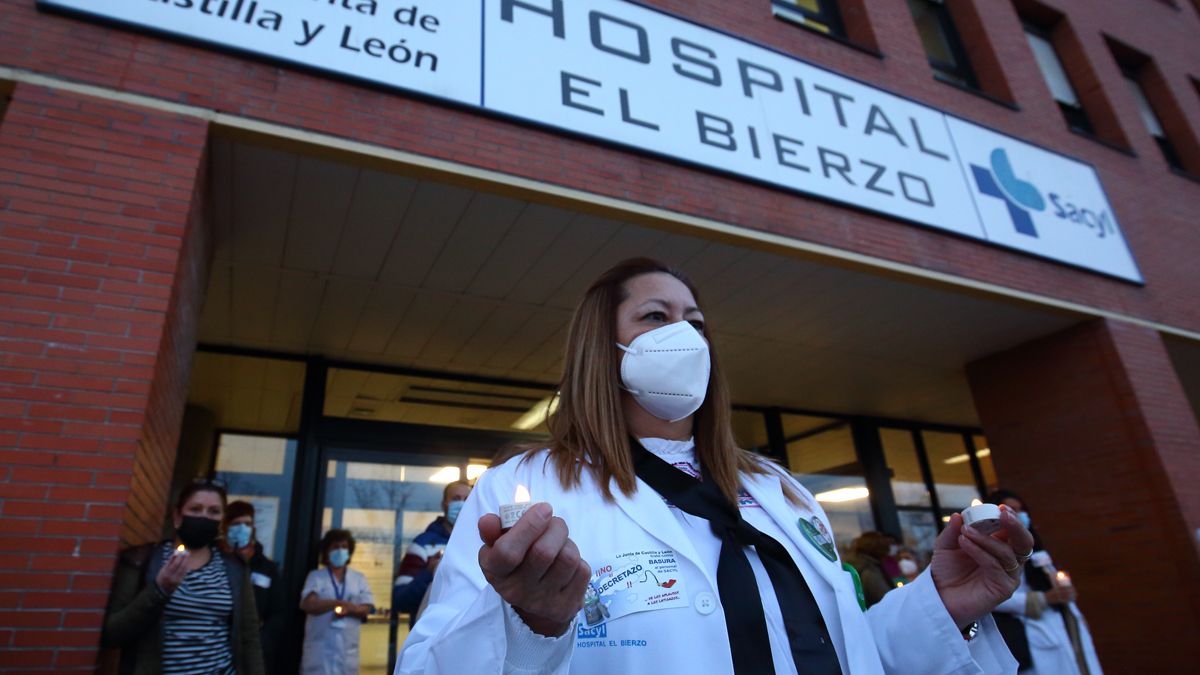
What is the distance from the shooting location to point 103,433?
3.07m

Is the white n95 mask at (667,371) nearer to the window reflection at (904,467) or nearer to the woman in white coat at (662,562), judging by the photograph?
the woman in white coat at (662,562)

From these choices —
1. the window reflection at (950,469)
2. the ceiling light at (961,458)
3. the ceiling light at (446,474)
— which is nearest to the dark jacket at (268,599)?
the ceiling light at (446,474)

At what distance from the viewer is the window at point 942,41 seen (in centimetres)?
861

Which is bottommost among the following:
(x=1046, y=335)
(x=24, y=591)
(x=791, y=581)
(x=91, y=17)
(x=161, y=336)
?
(x=791, y=581)

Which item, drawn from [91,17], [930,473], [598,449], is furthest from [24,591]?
[930,473]

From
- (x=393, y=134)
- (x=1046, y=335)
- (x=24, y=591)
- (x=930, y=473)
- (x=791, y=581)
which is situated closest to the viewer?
(x=791, y=581)

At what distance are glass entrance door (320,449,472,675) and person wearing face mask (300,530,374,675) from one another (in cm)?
65

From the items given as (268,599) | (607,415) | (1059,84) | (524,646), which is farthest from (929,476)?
(524,646)

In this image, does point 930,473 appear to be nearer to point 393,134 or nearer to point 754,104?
point 754,104

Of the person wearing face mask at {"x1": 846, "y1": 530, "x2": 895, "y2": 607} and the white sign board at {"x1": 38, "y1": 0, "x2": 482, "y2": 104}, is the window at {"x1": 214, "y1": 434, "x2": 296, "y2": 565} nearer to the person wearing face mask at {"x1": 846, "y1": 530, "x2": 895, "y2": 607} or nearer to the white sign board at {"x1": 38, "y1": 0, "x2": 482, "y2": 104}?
the white sign board at {"x1": 38, "y1": 0, "x2": 482, "y2": 104}

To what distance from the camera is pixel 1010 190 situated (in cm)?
692

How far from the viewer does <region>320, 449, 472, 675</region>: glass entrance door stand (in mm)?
6148

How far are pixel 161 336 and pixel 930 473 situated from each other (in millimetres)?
9760

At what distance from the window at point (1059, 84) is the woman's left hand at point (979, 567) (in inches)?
391
